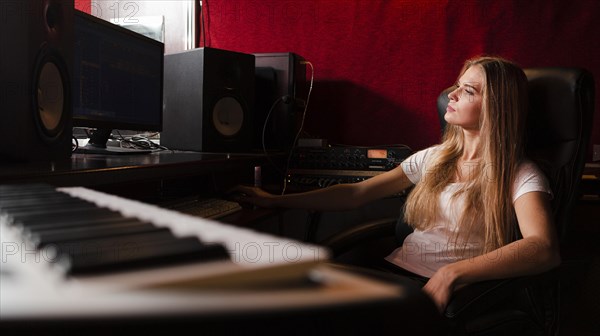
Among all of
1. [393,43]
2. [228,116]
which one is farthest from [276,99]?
[393,43]

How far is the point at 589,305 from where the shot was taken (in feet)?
7.09

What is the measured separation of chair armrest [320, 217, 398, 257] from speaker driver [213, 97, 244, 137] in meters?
0.65

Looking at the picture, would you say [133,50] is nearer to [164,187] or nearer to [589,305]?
[164,187]

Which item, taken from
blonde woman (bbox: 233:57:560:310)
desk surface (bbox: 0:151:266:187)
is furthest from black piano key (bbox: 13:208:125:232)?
blonde woman (bbox: 233:57:560:310)

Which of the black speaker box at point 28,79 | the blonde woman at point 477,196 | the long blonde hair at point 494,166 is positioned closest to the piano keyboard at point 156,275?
the black speaker box at point 28,79

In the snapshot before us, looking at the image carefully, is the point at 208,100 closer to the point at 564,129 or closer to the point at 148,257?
the point at 564,129

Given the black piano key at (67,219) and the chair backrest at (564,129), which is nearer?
the black piano key at (67,219)

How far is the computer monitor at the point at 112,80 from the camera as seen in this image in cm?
143

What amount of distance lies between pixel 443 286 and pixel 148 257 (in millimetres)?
936

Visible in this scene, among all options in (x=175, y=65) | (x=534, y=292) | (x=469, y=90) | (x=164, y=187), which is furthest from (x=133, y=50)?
(x=534, y=292)

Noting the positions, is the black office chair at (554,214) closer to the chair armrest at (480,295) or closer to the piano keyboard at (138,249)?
the chair armrest at (480,295)

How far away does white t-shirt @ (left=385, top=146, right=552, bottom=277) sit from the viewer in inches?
52.7

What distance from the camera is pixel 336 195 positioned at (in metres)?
1.65

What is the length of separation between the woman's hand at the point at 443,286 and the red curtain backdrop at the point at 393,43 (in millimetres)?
1453
